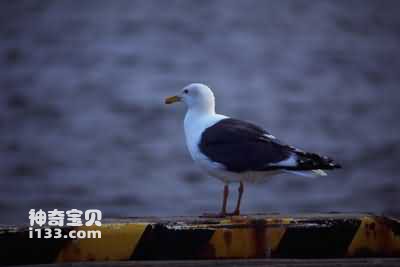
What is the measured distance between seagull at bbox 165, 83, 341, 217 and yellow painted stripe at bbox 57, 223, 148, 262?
1.09 meters

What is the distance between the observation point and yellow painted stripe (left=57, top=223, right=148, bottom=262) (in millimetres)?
5047

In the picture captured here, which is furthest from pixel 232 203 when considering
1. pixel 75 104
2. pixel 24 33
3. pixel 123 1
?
pixel 123 1

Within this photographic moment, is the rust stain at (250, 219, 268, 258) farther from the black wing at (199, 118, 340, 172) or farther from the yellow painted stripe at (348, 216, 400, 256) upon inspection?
the black wing at (199, 118, 340, 172)

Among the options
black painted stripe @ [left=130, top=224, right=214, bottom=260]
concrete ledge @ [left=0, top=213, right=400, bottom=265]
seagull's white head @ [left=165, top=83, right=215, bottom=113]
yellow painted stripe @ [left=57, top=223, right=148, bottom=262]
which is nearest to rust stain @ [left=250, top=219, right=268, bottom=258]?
concrete ledge @ [left=0, top=213, right=400, bottom=265]

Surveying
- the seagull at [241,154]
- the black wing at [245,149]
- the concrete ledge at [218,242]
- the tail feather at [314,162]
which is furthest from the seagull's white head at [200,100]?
the concrete ledge at [218,242]

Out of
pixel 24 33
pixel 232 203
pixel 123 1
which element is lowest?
pixel 232 203

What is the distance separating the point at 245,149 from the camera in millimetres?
6320

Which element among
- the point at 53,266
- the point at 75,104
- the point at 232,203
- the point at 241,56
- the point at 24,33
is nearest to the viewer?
the point at 53,266

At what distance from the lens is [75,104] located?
72.8ft

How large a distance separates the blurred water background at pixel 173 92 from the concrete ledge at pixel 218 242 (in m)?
5.65

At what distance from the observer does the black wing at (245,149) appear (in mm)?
6148

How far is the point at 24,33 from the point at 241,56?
29.5 feet

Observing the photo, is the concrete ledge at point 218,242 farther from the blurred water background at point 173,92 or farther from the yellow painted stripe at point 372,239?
the blurred water background at point 173,92

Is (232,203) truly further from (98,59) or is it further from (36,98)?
(98,59)
